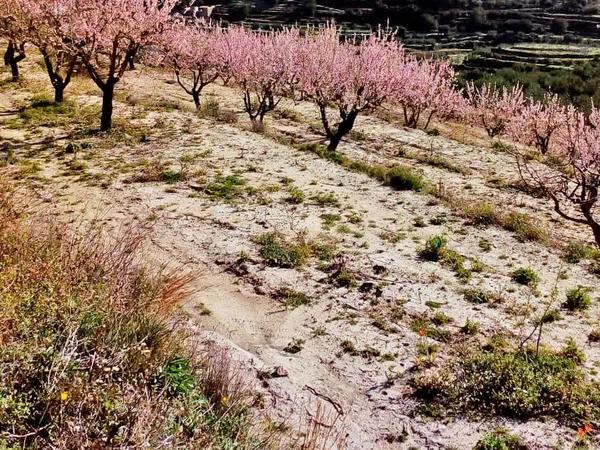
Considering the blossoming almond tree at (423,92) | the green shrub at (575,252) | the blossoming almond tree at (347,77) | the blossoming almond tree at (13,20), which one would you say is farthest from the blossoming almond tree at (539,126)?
the blossoming almond tree at (13,20)

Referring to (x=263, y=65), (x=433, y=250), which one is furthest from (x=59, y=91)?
(x=433, y=250)

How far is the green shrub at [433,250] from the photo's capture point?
375 inches

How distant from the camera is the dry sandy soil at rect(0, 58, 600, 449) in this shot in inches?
239

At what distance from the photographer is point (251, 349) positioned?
6723mm

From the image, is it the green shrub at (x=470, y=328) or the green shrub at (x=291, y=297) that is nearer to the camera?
the green shrub at (x=470, y=328)

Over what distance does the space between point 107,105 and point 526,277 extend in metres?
13.1

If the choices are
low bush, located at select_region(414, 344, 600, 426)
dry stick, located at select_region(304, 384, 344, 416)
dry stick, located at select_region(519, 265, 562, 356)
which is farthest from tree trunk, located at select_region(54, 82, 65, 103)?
low bush, located at select_region(414, 344, 600, 426)

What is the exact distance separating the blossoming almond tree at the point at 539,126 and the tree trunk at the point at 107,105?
770 inches

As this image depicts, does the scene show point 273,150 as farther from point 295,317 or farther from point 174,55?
point 174,55

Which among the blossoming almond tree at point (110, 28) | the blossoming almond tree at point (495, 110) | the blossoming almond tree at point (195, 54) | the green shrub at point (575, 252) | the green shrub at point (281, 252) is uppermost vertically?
the blossoming almond tree at point (110, 28)

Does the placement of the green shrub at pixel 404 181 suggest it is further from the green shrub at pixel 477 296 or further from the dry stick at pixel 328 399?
the dry stick at pixel 328 399

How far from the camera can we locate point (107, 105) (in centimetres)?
1608

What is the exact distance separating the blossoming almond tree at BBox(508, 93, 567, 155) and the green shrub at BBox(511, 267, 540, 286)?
63.3 ft

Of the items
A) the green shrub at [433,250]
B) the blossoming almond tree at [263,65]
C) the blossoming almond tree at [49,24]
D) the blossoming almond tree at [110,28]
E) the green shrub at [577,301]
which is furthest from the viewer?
the blossoming almond tree at [263,65]
